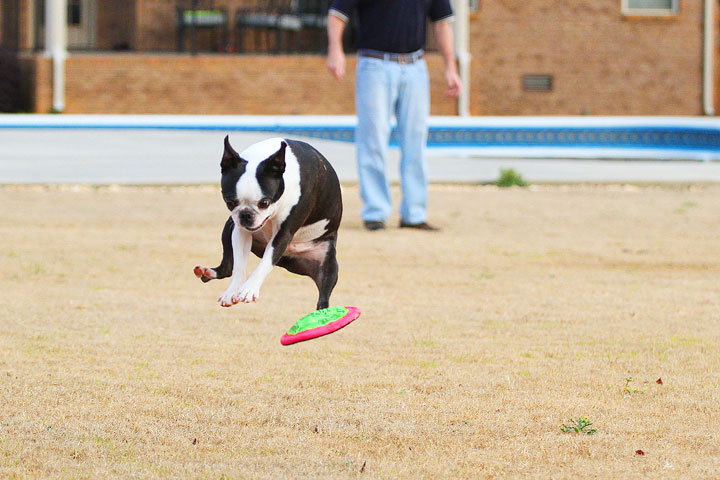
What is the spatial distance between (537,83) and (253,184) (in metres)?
22.1

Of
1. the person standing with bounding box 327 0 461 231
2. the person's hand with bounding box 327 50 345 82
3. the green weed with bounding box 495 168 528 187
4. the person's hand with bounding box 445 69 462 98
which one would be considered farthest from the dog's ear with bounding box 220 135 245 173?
the green weed with bounding box 495 168 528 187

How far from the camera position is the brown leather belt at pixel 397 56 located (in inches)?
328

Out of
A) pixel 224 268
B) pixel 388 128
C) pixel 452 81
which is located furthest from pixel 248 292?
pixel 388 128

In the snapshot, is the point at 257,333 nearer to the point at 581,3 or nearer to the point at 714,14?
the point at 581,3

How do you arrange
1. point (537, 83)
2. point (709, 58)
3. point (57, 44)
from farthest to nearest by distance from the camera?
point (709, 58) < point (537, 83) < point (57, 44)

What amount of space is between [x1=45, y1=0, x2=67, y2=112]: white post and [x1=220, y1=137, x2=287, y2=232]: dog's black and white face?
60.0ft

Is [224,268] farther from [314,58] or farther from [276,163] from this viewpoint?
[314,58]

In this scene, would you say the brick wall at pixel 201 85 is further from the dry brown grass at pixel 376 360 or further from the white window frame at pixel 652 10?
the dry brown grass at pixel 376 360

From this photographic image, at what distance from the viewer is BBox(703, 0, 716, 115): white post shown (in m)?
24.3

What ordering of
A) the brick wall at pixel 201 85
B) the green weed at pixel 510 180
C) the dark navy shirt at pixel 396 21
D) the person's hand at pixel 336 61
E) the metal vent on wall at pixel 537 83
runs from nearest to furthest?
the person's hand at pixel 336 61
the dark navy shirt at pixel 396 21
the green weed at pixel 510 180
the brick wall at pixel 201 85
the metal vent on wall at pixel 537 83

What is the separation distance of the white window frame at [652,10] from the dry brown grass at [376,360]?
14559 mm

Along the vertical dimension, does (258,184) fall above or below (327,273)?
above

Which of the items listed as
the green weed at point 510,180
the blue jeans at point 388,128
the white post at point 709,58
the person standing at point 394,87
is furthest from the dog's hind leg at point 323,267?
the white post at point 709,58

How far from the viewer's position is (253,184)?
2.20 meters
